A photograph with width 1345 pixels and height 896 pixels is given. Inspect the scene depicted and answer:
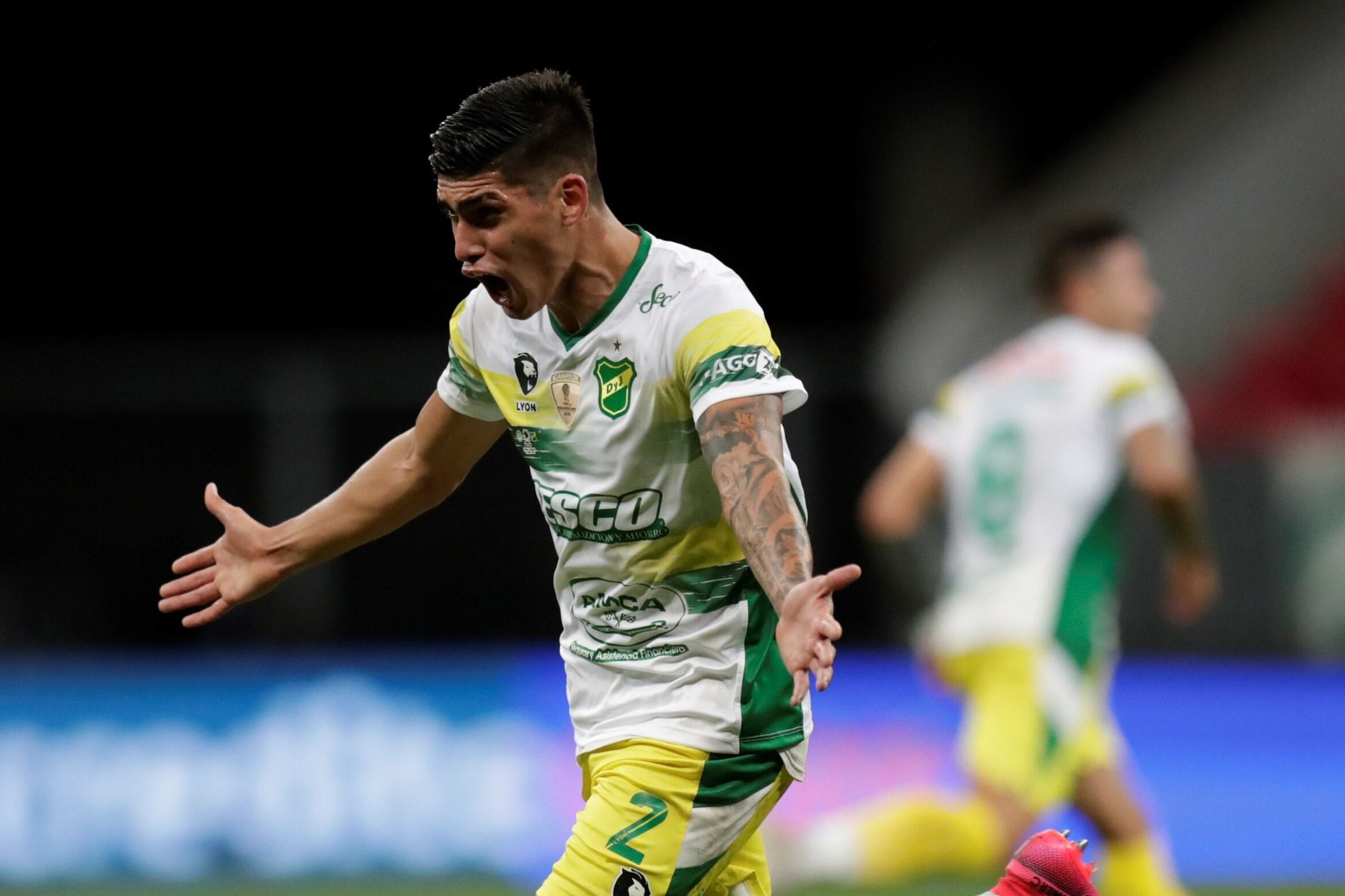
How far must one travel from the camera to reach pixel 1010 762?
6.48 metres

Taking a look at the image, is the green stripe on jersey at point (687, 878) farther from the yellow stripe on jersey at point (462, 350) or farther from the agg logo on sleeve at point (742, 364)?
the yellow stripe on jersey at point (462, 350)

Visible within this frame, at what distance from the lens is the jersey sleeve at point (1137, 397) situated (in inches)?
262

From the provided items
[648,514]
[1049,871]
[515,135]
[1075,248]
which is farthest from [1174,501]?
[515,135]

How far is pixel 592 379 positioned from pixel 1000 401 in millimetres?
3186

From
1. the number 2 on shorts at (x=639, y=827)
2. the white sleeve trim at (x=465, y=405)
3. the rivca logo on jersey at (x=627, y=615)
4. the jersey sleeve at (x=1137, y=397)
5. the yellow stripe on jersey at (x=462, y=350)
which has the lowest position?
the number 2 on shorts at (x=639, y=827)

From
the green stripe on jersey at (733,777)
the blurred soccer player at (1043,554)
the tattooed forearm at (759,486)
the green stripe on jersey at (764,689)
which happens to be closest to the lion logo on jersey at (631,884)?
the green stripe on jersey at (733,777)

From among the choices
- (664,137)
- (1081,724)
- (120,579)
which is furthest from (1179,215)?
(1081,724)

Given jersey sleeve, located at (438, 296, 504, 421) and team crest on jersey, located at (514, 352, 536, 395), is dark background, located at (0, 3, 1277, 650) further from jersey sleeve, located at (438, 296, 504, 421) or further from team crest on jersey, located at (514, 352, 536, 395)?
team crest on jersey, located at (514, 352, 536, 395)

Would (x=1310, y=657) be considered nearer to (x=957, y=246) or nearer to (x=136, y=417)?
(x=136, y=417)

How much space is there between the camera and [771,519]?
3.64 metres

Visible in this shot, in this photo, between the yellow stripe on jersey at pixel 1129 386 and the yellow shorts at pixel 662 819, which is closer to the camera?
the yellow shorts at pixel 662 819

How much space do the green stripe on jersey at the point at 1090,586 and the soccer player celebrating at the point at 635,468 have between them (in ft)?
8.75

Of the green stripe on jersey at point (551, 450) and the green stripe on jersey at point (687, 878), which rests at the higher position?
the green stripe on jersey at point (551, 450)

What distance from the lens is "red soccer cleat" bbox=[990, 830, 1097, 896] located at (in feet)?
13.1
